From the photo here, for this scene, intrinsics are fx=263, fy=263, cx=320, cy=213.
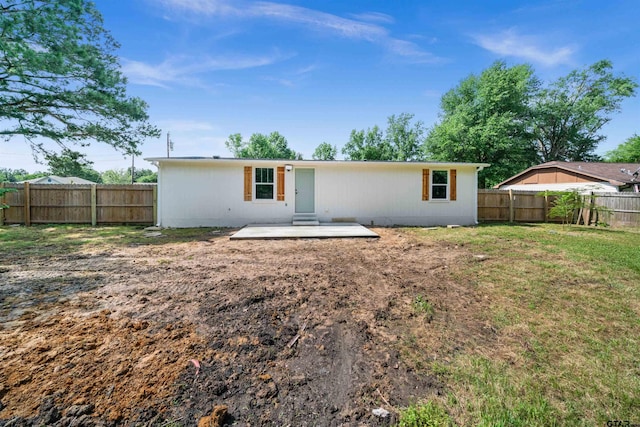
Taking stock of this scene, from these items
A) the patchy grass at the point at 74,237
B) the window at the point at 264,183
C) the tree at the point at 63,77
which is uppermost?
the tree at the point at 63,77

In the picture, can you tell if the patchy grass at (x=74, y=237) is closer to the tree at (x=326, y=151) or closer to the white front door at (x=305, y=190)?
the white front door at (x=305, y=190)

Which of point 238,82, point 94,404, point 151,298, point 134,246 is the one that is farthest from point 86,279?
point 238,82

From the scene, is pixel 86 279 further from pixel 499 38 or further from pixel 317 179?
pixel 499 38

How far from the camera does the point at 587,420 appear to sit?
1551mm

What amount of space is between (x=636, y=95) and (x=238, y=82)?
3178 cm

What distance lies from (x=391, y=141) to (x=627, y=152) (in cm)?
2006

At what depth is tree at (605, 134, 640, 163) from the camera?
22.2 meters

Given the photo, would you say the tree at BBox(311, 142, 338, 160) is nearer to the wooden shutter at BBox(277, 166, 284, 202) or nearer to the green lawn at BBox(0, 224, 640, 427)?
the wooden shutter at BBox(277, 166, 284, 202)

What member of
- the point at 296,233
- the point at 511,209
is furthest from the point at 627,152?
the point at 296,233

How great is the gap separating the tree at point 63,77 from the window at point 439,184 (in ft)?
37.4

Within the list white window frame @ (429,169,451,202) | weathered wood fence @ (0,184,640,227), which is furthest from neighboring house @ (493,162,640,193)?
white window frame @ (429,169,451,202)

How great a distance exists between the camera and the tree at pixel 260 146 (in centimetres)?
3012

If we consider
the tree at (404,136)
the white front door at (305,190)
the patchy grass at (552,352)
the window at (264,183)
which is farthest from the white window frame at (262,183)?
the tree at (404,136)

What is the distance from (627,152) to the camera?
2300cm
